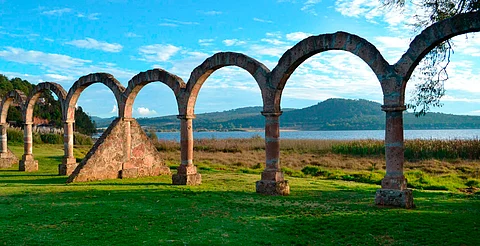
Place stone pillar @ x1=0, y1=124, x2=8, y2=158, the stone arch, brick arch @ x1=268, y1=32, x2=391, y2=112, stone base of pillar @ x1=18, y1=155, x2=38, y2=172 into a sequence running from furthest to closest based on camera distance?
stone pillar @ x1=0, y1=124, x2=8, y2=158, stone base of pillar @ x1=18, y1=155, x2=38, y2=172, brick arch @ x1=268, y1=32, x2=391, y2=112, the stone arch

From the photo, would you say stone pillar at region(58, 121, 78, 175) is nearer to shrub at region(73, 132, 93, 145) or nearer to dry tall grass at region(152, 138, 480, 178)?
dry tall grass at region(152, 138, 480, 178)

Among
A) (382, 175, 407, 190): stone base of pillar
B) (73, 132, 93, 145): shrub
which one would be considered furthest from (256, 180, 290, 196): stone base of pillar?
(73, 132, 93, 145): shrub

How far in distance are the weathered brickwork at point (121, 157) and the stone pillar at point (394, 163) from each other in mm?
8082

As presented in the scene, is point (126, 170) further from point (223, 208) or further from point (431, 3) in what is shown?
point (431, 3)

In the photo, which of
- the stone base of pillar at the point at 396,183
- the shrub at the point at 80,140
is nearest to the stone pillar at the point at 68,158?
the stone base of pillar at the point at 396,183

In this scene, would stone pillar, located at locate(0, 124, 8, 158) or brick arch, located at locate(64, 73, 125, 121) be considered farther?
stone pillar, located at locate(0, 124, 8, 158)

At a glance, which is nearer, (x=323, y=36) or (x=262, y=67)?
(x=323, y=36)

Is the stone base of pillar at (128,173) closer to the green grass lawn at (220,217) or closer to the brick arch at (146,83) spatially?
the brick arch at (146,83)

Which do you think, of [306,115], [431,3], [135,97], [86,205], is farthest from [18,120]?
[306,115]

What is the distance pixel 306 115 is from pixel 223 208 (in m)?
89.2

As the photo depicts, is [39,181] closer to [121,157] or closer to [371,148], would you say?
[121,157]

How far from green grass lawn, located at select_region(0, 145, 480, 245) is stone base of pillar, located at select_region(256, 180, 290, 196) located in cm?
35

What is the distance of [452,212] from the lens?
781cm

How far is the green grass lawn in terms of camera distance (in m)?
5.96
